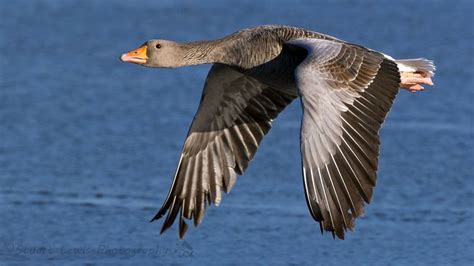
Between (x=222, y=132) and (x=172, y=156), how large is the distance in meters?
1.63

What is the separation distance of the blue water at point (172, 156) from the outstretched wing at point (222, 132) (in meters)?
0.39

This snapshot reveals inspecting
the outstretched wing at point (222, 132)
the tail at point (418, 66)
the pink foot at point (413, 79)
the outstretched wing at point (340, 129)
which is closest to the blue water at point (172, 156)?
the outstretched wing at point (222, 132)

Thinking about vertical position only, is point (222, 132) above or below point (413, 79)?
below

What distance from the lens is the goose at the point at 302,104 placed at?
717cm

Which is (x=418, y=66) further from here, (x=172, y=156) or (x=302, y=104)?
(x=172, y=156)

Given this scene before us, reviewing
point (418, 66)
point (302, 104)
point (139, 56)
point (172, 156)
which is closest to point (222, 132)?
point (139, 56)

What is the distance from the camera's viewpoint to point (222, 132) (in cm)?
938

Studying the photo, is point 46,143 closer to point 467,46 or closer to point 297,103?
point 297,103

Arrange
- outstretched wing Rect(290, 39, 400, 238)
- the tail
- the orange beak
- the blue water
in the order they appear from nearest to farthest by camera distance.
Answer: outstretched wing Rect(290, 39, 400, 238) → the blue water → the orange beak → the tail

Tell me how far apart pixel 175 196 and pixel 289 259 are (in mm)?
1078

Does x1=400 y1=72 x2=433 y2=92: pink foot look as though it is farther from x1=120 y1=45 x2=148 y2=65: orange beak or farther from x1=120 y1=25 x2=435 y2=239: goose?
x1=120 y1=45 x2=148 y2=65: orange beak

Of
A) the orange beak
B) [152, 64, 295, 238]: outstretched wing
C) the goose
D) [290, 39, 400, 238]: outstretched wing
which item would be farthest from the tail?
the orange beak

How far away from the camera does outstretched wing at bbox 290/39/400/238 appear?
7.09m

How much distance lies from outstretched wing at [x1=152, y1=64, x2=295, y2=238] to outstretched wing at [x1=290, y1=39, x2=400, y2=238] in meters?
1.45
